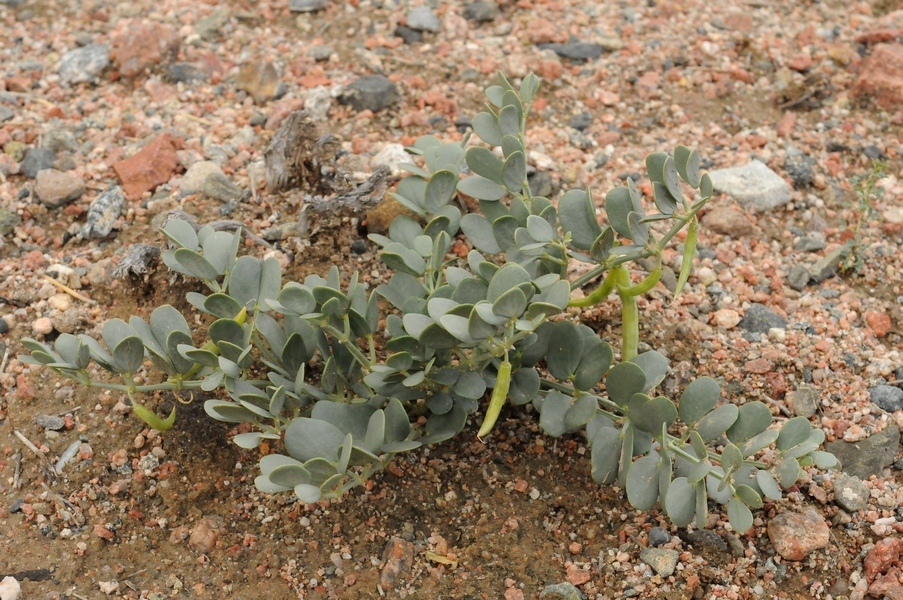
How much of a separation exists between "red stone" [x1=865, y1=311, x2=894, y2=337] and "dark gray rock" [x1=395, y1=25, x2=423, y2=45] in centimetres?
199

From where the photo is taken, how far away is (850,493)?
7.80ft

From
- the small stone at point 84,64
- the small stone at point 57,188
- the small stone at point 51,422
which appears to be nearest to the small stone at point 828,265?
the small stone at point 51,422

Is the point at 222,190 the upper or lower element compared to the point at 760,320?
upper

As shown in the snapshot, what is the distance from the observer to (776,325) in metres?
2.80

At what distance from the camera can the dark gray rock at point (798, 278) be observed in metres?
2.95

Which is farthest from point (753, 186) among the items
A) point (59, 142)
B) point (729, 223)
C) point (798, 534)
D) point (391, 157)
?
point (59, 142)

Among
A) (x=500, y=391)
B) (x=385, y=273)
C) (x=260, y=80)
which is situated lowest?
(x=385, y=273)

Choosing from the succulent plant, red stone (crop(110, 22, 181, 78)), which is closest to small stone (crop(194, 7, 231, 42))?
red stone (crop(110, 22, 181, 78))

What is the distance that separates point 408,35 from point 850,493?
2401 millimetres

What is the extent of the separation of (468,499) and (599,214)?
1.07 meters

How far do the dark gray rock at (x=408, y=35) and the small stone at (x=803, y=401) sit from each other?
2.05 metres

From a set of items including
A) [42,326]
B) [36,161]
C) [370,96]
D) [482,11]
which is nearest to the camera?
[42,326]

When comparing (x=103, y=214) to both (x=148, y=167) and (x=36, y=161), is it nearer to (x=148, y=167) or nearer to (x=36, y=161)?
(x=148, y=167)

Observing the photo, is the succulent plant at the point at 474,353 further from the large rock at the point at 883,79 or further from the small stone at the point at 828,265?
the large rock at the point at 883,79
